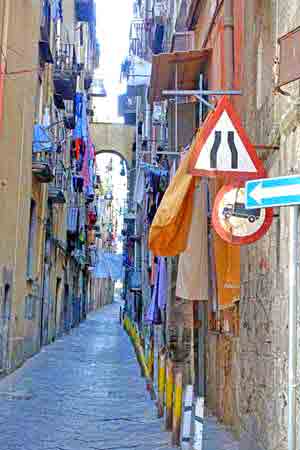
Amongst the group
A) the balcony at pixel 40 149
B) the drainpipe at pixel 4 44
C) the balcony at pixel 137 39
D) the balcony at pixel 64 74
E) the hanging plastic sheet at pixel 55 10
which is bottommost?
the balcony at pixel 40 149

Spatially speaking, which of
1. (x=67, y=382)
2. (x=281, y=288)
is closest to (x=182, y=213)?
(x=281, y=288)

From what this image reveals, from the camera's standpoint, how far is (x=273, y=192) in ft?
12.3

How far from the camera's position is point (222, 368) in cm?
880

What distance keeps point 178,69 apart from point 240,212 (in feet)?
20.5

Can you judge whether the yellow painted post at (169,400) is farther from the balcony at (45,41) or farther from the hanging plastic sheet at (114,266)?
the hanging plastic sheet at (114,266)

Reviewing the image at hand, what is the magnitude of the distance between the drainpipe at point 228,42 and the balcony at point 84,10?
1018 inches

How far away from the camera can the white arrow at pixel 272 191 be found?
3613mm

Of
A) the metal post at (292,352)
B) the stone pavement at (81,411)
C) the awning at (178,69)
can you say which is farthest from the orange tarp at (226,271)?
the metal post at (292,352)

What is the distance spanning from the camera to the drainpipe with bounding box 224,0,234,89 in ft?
28.5

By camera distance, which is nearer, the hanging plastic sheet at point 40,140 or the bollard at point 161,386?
the bollard at point 161,386

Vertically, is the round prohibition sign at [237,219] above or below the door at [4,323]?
above

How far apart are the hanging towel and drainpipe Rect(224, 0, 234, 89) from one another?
1485mm

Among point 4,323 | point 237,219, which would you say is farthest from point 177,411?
point 4,323

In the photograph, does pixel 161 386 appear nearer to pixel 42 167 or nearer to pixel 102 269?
pixel 42 167
